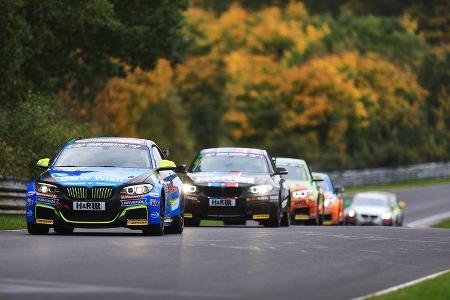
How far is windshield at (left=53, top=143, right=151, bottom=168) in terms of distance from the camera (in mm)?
23047

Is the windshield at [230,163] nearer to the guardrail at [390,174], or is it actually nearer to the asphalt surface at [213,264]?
the asphalt surface at [213,264]

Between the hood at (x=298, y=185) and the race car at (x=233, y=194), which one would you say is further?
the hood at (x=298, y=185)

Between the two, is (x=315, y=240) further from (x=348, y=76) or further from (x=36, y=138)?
(x=348, y=76)

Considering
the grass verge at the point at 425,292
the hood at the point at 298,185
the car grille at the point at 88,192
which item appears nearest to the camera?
the grass verge at the point at 425,292

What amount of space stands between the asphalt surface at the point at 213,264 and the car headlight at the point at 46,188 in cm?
66

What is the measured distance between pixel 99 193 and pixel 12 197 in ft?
33.6

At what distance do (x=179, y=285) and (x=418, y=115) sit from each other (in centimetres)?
8706

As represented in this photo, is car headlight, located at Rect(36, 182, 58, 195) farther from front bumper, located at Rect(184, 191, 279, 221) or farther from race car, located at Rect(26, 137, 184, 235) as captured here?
front bumper, located at Rect(184, 191, 279, 221)

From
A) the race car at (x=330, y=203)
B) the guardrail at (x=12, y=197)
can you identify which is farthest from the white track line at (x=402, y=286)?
the race car at (x=330, y=203)

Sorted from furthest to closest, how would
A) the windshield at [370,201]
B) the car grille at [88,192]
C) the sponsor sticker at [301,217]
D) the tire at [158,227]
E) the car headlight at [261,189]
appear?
the windshield at [370,201]
the sponsor sticker at [301,217]
the car headlight at [261,189]
the tire at [158,227]
the car grille at [88,192]

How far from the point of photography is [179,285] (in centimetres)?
1390

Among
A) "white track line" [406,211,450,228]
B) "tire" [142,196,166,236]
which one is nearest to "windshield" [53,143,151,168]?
"tire" [142,196,166,236]

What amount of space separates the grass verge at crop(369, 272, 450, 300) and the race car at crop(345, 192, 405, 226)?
34.6 metres

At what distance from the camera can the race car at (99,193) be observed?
71.9ft
